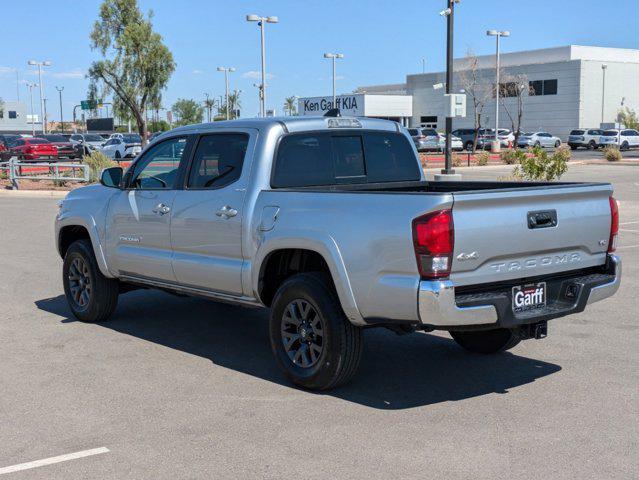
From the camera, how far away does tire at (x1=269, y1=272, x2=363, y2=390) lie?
5.89 meters

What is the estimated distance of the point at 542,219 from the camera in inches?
224

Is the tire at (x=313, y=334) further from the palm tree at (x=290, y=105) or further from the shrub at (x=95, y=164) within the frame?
the palm tree at (x=290, y=105)

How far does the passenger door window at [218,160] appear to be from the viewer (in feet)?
22.4

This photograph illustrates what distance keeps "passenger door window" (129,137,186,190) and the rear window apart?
1171 mm

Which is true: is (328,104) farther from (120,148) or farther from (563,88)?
(563,88)

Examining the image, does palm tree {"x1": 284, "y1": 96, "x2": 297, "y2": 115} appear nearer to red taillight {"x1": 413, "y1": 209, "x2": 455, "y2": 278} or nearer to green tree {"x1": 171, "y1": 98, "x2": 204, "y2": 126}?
green tree {"x1": 171, "y1": 98, "x2": 204, "y2": 126}

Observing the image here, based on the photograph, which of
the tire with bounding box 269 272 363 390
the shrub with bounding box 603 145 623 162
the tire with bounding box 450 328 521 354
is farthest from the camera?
the shrub with bounding box 603 145 623 162

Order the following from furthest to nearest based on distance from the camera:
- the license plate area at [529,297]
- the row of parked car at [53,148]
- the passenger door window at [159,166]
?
the row of parked car at [53,148], the passenger door window at [159,166], the license plate area at [529,297]

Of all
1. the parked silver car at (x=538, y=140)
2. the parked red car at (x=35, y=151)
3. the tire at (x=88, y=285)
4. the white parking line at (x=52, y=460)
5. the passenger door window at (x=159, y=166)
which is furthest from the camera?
the parked silver car at (x=538, y=140)

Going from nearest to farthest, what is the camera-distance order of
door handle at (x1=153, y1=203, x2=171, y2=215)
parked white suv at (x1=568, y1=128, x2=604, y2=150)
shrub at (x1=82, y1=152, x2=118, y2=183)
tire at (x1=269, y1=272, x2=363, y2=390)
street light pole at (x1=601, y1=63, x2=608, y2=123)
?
1. tire at (x1=269, y1=272, x2=363, y2=390)
2. door handle at (x1=153, y1=203, x2=171, y2=215)
3. shrub at (x1=82, y1=152, x2=118, y2=183)
4. parked white suv at (x1=568, y1=128, x2=604, y2=150)
5. street light pole at (x1=601, y1=63, x2=608, y2=123)

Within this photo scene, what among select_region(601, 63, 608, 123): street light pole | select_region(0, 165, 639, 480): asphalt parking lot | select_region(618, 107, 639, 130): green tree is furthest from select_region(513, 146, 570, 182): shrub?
select_region(601, 63, 608, 123): street light pole

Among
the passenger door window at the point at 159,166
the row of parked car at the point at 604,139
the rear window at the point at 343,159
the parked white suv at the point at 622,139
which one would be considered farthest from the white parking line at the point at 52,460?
the parked white suv at the point at 622,139

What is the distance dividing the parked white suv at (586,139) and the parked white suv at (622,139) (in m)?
0.55

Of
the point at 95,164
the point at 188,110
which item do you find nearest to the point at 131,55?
the point at 95,164
